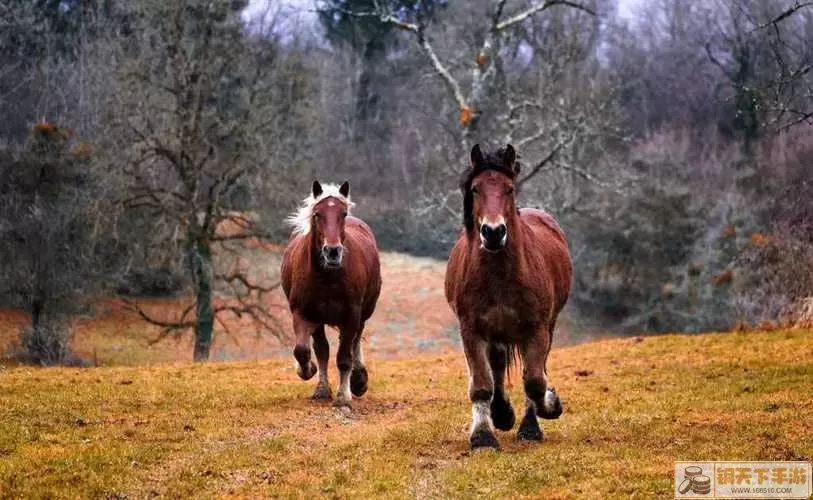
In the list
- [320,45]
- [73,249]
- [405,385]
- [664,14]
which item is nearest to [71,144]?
[73,249]

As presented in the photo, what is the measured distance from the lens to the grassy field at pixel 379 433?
679 cm

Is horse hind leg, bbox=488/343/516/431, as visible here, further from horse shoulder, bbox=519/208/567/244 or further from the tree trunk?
the tree trunk

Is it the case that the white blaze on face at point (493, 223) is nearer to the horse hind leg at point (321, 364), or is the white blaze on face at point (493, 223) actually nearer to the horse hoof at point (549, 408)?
the horse hoof at point (549, 408)

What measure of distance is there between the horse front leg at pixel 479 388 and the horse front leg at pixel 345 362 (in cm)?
378

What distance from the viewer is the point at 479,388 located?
324 inches

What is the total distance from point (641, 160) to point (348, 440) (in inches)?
1432

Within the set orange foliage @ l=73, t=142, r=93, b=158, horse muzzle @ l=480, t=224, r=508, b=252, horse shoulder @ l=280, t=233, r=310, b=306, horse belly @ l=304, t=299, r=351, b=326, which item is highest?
orange foliage @ l=73, t=142, r=93, b=158

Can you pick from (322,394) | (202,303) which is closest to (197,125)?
(202,303)

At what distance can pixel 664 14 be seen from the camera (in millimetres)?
59312

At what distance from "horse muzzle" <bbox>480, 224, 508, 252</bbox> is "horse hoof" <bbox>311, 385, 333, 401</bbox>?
232 inches

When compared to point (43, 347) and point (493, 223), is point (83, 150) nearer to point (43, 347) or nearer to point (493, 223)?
point (43, 347)

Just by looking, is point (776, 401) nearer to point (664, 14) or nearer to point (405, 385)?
point (405, 385)

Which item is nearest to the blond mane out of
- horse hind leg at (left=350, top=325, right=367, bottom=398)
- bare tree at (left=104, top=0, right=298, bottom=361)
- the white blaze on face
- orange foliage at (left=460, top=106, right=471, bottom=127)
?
horse hind leg at (left=350, top=325, right=367, bottom=398)

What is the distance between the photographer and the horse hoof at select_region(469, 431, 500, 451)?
8.19m
